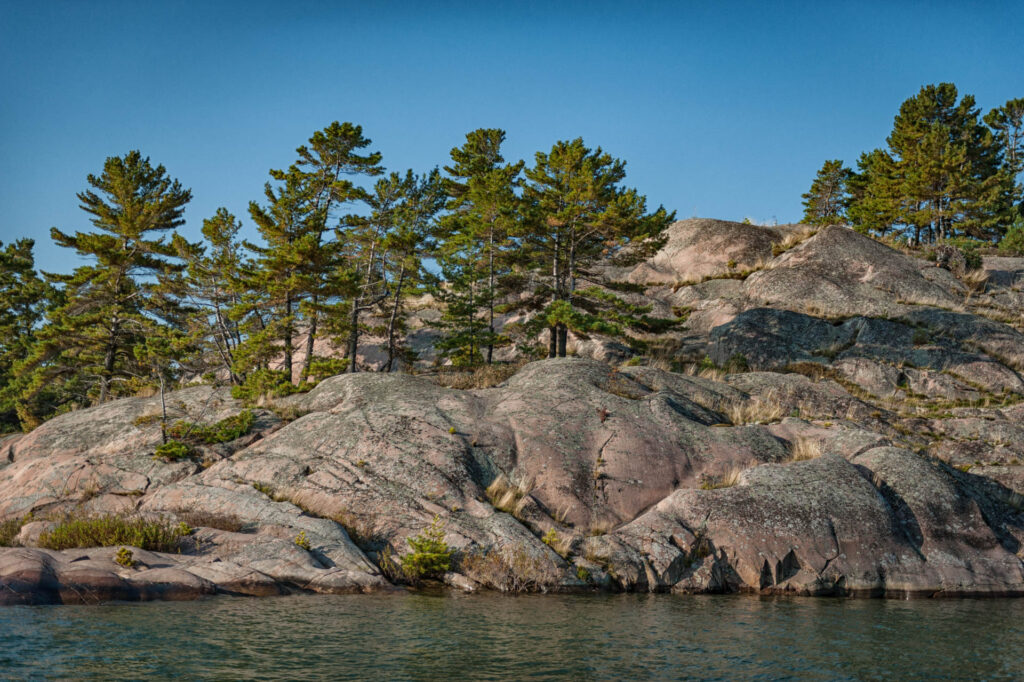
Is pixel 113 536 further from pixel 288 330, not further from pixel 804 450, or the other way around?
pixel 804 450

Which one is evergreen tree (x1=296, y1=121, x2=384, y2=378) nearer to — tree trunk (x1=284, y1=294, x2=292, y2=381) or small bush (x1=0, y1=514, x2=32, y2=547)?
tree trunk (x1=284, y1=294, x2=292, y2=381)

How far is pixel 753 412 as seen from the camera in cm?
2455

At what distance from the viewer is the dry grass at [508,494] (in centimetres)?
1839

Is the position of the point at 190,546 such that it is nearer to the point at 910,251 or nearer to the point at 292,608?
the point at 292,608

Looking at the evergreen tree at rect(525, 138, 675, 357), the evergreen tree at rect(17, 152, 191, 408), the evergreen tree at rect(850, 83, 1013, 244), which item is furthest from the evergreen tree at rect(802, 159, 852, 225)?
the evergreen tree at rect(17, 152, 191, 408)

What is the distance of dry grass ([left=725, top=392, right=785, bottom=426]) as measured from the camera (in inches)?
946

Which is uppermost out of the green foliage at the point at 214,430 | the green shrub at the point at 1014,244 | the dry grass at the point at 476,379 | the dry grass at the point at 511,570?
the green shrub at the point at 1014,244

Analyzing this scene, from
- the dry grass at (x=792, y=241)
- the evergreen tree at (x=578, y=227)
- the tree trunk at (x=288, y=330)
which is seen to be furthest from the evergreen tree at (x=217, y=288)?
the dry grass at (x=792, y=241)

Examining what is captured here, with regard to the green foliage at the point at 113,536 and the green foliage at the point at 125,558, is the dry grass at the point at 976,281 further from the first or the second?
the green foliage at the point at 125,558

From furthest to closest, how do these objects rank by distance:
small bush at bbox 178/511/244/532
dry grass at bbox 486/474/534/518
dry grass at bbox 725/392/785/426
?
dry grass at bbox 725/392/785/426
dry grass at bbox 486/474/534/518
small bush at bbox 178/511/244/532

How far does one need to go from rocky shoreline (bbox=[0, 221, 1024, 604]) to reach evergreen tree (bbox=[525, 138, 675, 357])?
5759mm

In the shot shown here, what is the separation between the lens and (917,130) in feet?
175

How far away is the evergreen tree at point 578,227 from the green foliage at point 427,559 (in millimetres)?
15175

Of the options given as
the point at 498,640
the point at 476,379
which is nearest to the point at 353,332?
the point at 476,379
